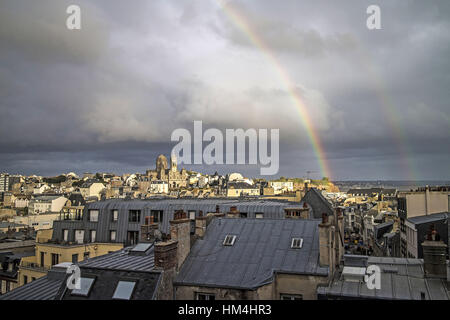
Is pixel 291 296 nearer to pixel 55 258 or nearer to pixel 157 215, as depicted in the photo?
pixel 157 215

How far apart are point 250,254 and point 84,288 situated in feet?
27.0

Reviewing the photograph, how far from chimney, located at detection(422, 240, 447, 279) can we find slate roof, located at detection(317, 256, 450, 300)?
342 mm

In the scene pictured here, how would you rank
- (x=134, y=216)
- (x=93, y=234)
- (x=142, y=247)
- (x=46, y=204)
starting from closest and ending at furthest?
(x=142, y=247) < (x=134, y=216) < (x=93, y=234) < (x=46, y=204)

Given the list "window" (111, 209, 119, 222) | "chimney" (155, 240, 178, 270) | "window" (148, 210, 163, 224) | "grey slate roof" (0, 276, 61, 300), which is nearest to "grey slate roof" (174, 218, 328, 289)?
"chimney" (155, 240, 178, 270)

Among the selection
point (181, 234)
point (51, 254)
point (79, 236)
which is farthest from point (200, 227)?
point (79, 236)

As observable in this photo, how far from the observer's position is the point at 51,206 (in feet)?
403

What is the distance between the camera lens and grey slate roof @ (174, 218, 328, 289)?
16.6 meters

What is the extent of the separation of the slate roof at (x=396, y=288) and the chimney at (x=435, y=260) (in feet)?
1.12

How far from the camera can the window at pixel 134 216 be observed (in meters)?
41.5

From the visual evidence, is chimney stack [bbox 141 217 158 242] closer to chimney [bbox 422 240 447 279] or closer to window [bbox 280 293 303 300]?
window [bbox 280 293 303 300]

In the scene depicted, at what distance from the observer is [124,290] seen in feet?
48.6

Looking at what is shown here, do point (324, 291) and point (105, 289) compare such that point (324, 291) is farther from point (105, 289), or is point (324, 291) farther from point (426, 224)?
point (426, 224)
